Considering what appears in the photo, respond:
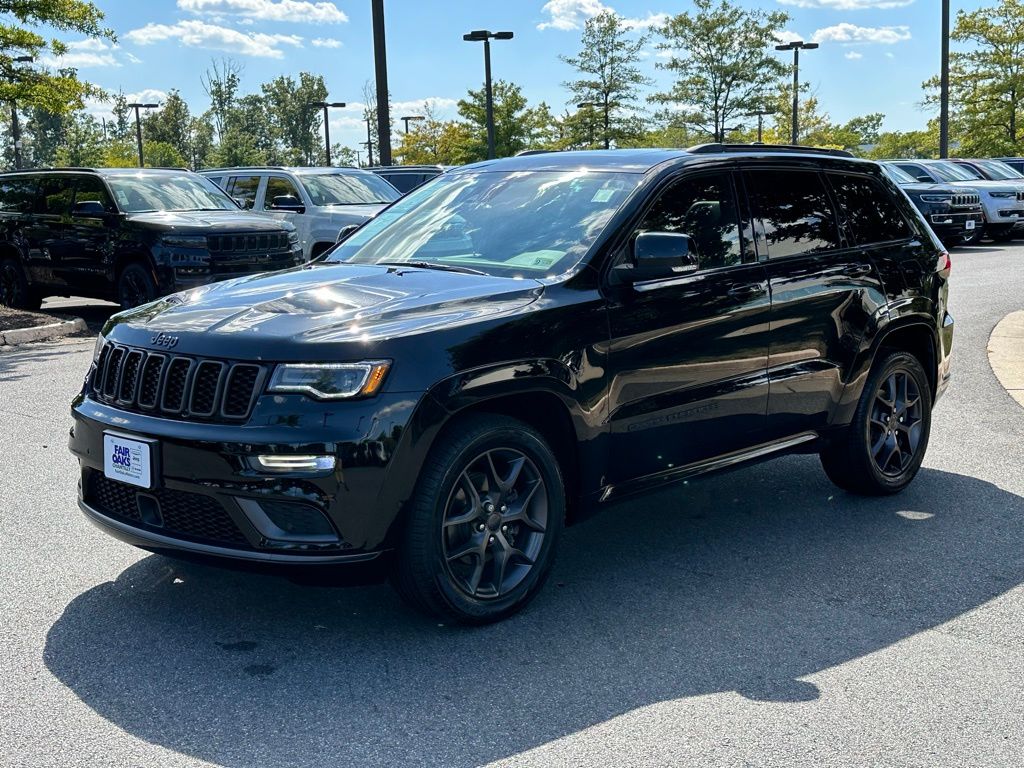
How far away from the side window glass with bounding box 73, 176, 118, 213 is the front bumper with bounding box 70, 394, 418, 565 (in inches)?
402

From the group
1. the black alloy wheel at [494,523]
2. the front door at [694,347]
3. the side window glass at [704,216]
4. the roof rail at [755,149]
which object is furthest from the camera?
the roof rail at [755,149]

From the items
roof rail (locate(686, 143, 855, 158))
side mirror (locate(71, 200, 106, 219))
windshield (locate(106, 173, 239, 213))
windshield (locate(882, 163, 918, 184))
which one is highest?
windshield (locate(882, 163, 918, 184))

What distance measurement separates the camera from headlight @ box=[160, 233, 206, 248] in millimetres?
12727

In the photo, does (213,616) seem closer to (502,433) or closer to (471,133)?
(502,433)

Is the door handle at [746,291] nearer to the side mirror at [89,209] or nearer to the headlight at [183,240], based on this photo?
the headlight at [183,240]

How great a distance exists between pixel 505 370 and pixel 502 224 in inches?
44.5

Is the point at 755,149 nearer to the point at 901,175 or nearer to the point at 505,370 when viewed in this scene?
the point at 505,370

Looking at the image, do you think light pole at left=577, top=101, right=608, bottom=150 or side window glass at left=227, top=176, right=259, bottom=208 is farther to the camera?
light pole at left=577, top=101, right=608, bottom=150

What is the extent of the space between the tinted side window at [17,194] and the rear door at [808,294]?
37.9 feet

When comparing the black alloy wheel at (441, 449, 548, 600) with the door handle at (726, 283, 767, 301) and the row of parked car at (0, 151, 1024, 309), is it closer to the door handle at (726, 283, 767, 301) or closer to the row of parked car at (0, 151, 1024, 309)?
the door handle at (726, 283, 767, 301)

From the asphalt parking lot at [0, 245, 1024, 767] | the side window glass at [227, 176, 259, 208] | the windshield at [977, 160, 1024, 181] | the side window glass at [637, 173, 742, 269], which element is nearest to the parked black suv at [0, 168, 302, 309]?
the side window glass at [227, 176, 259, 208]

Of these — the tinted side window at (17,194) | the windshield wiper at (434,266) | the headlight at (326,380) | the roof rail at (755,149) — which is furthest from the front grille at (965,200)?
the headlight at (326,380)

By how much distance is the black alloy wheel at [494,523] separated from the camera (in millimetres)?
4152

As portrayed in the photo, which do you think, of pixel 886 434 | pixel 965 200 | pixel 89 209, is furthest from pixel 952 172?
pixel 886 434
